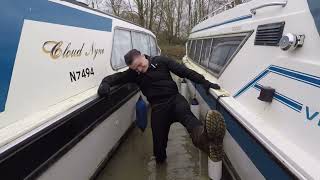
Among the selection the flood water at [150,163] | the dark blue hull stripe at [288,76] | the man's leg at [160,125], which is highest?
the dark blue hull stripe at [288,76]

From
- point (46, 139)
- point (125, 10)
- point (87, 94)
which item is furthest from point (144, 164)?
point (125, 10)

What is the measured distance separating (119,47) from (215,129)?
2.62m

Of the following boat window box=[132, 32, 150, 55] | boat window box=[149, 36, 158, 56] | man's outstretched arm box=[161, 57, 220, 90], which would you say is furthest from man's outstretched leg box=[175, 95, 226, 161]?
boat window box=[149, 36, 158, 56]

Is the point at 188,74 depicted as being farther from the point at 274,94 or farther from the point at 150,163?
the point at 274,94

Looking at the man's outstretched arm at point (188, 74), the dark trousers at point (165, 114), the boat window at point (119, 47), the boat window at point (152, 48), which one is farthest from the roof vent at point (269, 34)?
the boat window at point (152, 48)

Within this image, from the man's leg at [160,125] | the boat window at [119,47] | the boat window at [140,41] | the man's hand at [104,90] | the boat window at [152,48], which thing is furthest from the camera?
the boat window at [152,48]

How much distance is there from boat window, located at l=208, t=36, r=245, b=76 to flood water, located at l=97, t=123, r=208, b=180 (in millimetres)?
1264

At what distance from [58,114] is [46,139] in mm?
313

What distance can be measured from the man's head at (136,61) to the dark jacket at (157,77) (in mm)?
87

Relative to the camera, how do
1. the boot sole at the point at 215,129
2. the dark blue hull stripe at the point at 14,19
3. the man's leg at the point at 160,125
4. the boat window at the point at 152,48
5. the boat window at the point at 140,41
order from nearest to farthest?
the dark blue hull stripe at the point at 14,19 → the boot sole at the point at 215,129 → the man's leg at the point at 160,125 → the boat window at the point at 140,41 → the boat window at the point at 152,48

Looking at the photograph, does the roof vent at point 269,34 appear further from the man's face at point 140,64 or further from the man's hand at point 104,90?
the man's hand at point 104,90

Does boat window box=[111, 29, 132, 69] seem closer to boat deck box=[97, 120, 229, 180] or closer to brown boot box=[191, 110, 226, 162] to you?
boat deck box=[97, 120, 229, 180]

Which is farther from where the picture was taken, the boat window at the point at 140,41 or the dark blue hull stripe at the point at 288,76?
the boat window at the point at 140,41

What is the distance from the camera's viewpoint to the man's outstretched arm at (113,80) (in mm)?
3623
